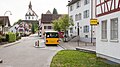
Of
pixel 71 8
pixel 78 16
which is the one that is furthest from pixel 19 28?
pixel 78 16

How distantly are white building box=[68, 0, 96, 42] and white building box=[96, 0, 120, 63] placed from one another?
1179 inches

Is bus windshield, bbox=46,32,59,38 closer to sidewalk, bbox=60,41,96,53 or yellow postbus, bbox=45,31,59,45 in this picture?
yellow postbus, bbox=45,31,59,45

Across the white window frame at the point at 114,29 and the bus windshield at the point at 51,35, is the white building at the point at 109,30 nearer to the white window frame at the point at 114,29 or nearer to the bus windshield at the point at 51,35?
the white window frame at the point at 114,29

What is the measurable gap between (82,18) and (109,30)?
39.2 m

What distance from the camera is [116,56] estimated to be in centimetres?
1583

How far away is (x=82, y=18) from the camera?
56.6m

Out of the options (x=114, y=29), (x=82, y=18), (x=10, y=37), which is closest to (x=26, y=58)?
(x=114, y=29)

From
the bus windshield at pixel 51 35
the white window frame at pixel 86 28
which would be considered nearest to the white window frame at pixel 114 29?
the bus windshield at pixel 51 35

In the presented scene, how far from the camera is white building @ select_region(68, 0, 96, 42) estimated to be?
52062mm

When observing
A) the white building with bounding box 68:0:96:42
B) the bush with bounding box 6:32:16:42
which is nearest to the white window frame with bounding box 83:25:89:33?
the white building with bounding box 68:0:96:42

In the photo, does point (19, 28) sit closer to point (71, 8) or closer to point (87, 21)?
point (71, 8)

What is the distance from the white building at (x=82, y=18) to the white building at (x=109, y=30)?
2996 cm

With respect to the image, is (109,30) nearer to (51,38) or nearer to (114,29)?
(114,29)

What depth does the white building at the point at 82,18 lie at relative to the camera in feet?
171
